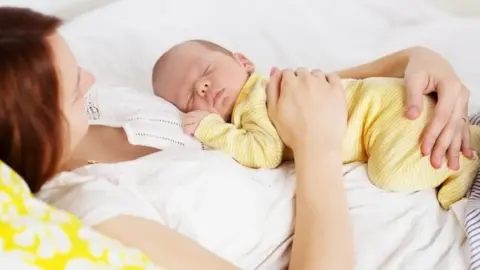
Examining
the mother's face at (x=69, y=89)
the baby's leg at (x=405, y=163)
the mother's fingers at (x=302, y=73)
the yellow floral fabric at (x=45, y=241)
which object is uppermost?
the mother's face at (x=69, y=89)

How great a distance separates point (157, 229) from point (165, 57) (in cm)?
54

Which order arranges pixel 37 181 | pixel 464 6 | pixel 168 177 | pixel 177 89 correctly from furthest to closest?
pixel 464 6, pixel 177 89, pixel 168 177, pixel 37 181

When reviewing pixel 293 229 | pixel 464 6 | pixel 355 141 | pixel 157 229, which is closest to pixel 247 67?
pixel 355 141

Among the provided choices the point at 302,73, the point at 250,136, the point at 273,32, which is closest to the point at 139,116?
the point at 250,136

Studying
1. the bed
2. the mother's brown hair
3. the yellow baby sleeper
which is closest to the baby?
the yellow baby sleeper

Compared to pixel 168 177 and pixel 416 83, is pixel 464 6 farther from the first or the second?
pixel 168 177

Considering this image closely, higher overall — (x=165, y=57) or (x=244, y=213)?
(x=165, y=57)

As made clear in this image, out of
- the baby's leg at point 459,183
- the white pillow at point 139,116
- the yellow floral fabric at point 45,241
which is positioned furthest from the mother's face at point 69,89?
the baby's leg at point 459,183

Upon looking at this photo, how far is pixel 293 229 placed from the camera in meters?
1.16

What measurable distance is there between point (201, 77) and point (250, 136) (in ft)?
0.61

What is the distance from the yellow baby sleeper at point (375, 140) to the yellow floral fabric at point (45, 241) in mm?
437

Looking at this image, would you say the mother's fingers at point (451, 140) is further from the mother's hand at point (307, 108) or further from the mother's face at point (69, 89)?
the mother's face at point (69, 89)

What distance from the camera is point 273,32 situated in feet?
5.98

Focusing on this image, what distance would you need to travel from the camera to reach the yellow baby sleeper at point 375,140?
1205 millimetres
